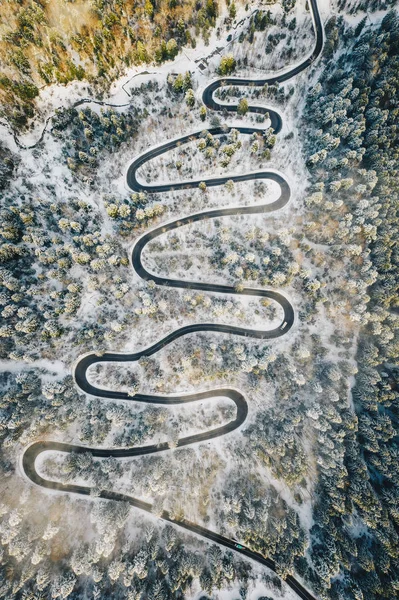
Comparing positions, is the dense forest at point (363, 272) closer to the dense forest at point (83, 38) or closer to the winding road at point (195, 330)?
the winding road at point (195, 330)

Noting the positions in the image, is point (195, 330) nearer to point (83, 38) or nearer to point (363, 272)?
point (363, 272)

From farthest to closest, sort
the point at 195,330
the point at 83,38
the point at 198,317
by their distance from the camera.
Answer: the point at 198,317
the point at 195,330
the point at 83,38

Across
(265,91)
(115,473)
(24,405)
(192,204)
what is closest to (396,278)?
(192,204)

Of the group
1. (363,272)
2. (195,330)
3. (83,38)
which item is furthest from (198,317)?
(83,38)

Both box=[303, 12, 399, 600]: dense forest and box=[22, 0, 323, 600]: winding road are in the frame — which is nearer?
box=[303, 12, 399, 600]: dense forest

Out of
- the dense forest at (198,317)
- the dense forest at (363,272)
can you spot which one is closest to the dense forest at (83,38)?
the dense forest at (198,317)

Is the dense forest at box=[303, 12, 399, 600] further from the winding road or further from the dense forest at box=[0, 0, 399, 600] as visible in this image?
the winding road

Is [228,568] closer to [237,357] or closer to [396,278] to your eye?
[237,357]

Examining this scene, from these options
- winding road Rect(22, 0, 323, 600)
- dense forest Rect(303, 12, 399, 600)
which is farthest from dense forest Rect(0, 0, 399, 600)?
winding road Rect(22, 0, 323, 600)
